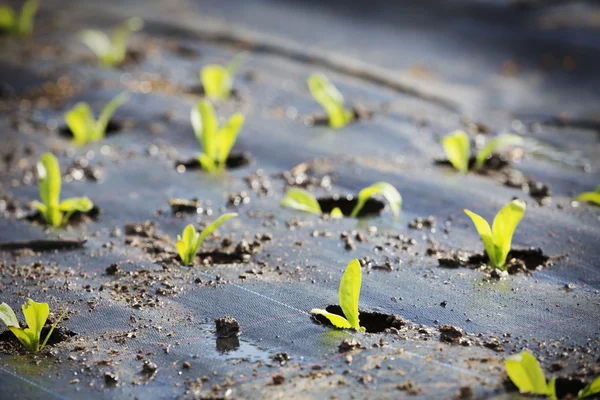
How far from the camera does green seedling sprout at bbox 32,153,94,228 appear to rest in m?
1.97

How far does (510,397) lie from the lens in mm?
1249

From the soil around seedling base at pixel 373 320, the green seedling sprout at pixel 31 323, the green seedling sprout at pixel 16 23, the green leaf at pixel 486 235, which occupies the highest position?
the green seedling sprout at pixel 16 23

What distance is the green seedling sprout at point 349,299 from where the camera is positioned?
4.83ft

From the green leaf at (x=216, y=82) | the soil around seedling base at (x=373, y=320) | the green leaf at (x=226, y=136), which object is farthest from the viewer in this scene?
the green leaf at (x=216, y=82)

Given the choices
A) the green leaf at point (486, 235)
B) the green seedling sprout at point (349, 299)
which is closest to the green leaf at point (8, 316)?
the green seedling sprout at point (349, 299)

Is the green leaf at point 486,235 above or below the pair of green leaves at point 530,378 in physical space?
above

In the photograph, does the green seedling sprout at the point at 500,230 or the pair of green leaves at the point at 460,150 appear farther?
the pair of green leaves at the point at 460,150

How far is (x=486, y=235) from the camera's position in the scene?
1731 mm

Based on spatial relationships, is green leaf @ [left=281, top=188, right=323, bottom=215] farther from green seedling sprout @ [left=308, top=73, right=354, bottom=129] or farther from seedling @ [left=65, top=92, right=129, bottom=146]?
seedling @ [left=65, top=92, right=129, bottom=146]

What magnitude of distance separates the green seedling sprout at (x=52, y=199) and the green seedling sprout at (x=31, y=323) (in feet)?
1.81

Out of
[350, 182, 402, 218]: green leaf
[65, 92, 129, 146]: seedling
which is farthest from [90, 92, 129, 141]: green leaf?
[350, 182, 402, 218]: green leaf

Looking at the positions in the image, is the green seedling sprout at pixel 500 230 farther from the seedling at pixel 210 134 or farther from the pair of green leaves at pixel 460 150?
the seedling at pixel 210 134

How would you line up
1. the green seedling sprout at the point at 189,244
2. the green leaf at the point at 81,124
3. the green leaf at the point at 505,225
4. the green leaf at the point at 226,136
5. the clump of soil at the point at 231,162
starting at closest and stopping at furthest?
1. the green leaf at the point at 505,225
2. the green seedling sprout at the point at 189,244
3. the green leaf at the point at 226,136
4. the clump of soil at the point at 231,162
5. the green leaf at the point at 81,124

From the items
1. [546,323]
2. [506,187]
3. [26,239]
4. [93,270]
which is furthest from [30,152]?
[546,323]
